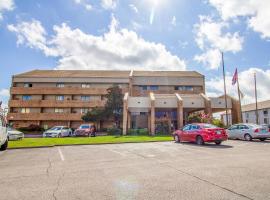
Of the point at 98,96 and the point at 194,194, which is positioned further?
the point at 98,96

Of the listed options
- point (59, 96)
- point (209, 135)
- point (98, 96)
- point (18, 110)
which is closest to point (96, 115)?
point (98, 96)

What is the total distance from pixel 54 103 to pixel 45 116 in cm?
316

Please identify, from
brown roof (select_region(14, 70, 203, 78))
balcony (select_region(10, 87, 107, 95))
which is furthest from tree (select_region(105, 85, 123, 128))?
brown roof (select_region(14, 70, 203, 78))

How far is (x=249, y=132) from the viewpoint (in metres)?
18.0

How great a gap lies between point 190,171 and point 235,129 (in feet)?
48.9

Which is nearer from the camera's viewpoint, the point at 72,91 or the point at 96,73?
the point at 72,91

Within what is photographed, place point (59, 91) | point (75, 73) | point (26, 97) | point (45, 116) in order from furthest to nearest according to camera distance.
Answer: point (75, 73)
point (26, 97)
point (59, 91)
point (45, 116)

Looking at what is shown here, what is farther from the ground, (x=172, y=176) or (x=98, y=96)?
(x=98, y=96)

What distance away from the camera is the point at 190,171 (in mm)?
6352

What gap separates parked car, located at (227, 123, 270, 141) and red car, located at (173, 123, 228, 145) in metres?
4.40

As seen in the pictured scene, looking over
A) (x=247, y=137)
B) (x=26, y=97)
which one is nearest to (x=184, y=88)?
(x=247, y=137)

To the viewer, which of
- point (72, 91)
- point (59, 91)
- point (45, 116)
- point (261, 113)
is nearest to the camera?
point (45, 116)

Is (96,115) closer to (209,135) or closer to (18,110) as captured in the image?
(18,110)

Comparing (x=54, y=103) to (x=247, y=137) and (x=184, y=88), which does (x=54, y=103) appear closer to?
(x=184, y=88)
